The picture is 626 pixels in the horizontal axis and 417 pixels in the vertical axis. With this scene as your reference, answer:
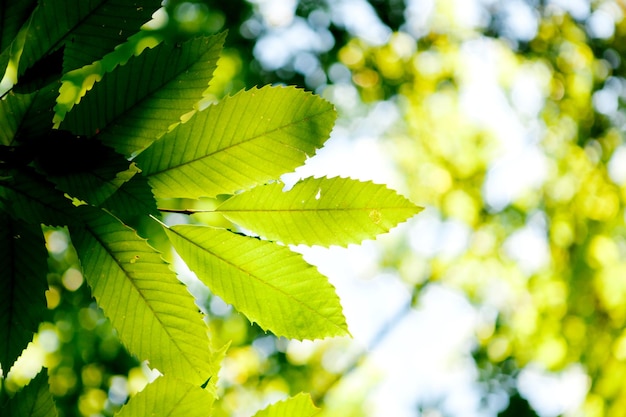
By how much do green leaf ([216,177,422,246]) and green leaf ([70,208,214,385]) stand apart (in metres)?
0.13

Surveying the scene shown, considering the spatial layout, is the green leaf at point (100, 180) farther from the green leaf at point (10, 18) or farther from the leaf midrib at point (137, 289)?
the green leaf at point (10, 18)

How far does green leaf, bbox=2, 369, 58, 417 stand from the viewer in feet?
1.79

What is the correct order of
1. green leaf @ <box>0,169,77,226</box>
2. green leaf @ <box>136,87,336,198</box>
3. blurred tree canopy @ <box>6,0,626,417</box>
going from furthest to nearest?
1. blurred tree canopy @ <box>6,0,626,417</box>
2. green leaf @ <box>136,87,336,198</box>
3. green leaf @ <box>0,169,77,226</box>

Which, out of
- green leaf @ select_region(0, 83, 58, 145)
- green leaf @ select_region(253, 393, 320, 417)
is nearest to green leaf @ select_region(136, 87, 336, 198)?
green leaf @ select_region(0, 83, 58, 145)

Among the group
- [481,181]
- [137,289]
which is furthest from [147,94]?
[481,181]

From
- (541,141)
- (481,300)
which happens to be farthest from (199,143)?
(541,141)

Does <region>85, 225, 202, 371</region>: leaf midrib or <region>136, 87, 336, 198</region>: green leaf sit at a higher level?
<region>136, 87, 336, 198</region>: green leaf

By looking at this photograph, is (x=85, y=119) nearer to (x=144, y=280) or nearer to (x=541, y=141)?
(x=144, y=280)

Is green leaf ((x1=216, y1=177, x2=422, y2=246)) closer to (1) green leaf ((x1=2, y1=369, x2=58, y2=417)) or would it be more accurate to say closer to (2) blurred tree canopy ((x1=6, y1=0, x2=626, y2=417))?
(1) green leaf ((x1=2, y1=369, x2=58, y2=417))

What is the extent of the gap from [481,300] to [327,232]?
548 centimetres

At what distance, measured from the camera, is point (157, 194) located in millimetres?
581

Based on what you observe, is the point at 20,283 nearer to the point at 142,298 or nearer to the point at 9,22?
the point at 142,298

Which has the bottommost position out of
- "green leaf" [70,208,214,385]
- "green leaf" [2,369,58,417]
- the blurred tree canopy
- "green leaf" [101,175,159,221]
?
the blurred tree canopy

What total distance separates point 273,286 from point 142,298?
0.45ft
